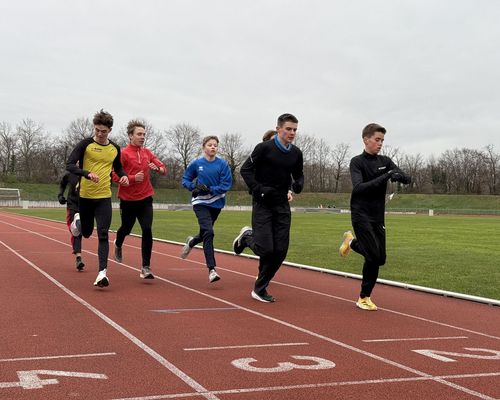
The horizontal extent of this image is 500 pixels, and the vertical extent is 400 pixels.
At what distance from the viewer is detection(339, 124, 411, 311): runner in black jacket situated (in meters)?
6.64

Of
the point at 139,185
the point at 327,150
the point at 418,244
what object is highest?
the point at 327,150

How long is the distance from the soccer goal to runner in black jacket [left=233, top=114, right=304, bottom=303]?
2708 inches

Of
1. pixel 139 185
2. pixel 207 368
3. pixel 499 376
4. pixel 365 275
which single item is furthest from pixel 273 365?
pixel 139 185

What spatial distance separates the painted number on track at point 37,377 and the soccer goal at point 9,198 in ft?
233

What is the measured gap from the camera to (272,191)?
270 inches

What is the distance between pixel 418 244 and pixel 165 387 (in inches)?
610

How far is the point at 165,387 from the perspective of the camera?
3648 mm

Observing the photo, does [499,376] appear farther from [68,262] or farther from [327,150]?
[327,150]

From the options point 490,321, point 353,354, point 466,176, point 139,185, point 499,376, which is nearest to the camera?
point 499,376

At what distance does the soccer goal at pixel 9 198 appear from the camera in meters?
69.8

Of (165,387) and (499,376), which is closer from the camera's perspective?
(165,387)

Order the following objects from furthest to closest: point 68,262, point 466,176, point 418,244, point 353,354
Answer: point 466,176
point 418,244
point 68,262
point 353,354

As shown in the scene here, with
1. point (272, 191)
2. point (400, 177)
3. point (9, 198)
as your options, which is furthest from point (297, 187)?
point (9, 198)

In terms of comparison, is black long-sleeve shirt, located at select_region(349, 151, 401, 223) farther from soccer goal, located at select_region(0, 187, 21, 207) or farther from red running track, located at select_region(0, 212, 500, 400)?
soccer goal, located at select_region(0, 187, 21, 207)
